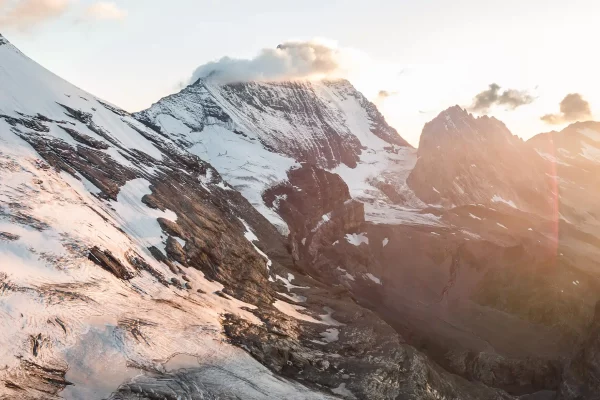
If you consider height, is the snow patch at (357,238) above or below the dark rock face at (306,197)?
below

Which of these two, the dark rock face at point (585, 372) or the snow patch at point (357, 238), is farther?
the snow patch at point (357, 238)

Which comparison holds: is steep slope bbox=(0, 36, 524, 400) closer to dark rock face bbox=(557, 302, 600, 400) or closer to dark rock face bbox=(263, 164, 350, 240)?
dark rock face bbox=(557, 302, 600, 400)

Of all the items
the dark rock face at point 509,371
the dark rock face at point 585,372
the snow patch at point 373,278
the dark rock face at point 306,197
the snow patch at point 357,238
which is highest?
the dark rock face at point 306,197

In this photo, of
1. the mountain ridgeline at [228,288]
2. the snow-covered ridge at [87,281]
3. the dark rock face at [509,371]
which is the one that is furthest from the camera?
the dark rock face at [509,371]

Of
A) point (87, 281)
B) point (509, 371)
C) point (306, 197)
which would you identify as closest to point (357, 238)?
point (306, 197)

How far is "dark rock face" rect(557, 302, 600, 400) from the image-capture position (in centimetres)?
6003

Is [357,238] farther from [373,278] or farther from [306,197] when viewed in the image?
[373,278]

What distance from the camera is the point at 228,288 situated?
211ft

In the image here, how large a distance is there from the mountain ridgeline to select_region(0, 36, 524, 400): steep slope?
8.3 inches

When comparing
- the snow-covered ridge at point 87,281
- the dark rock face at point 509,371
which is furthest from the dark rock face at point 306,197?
the dark rock face at point 509,371

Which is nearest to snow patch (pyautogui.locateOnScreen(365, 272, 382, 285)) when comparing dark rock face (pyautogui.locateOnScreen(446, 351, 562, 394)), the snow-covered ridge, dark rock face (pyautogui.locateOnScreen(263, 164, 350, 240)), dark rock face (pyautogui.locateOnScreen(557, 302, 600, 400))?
dark rock face (pyautogui.locateOnScreen(263, 164, 350, 240))

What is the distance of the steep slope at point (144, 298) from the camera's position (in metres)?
34.5

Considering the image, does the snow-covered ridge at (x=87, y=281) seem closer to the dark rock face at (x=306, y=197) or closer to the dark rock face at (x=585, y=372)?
the dark rock face at (x=585, y=372)

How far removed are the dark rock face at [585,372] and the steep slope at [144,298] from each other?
11.2 metres
